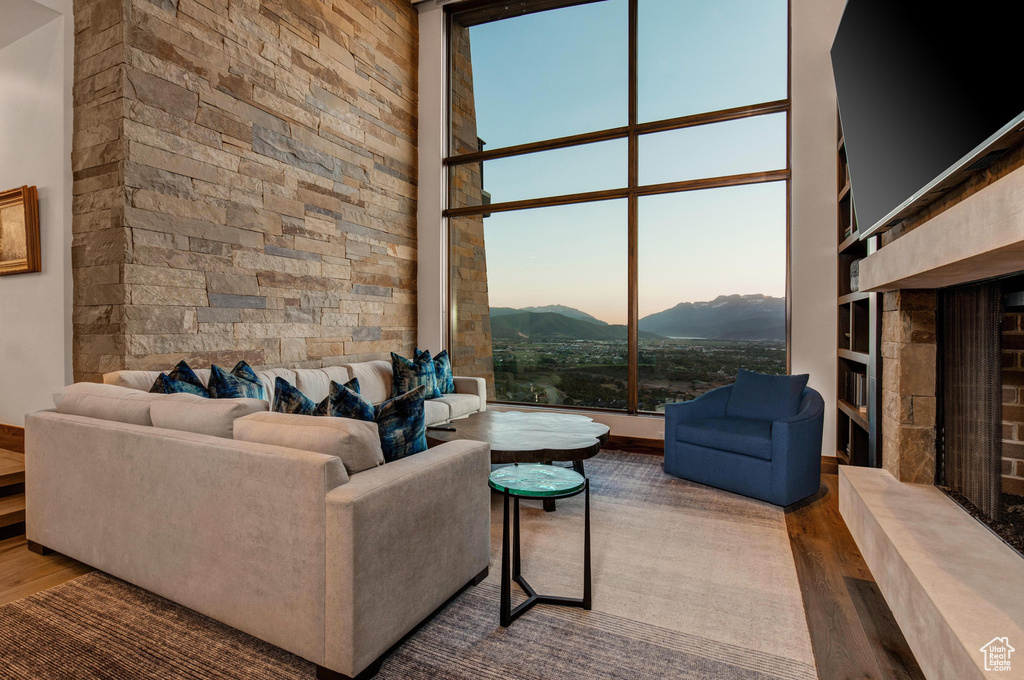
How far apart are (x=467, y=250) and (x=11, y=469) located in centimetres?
424

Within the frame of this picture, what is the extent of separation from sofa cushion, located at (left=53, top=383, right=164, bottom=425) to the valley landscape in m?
3.82

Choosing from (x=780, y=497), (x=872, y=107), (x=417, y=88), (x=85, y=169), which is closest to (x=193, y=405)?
(x=85, y=169)

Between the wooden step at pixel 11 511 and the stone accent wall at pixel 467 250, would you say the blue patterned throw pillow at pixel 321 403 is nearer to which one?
the wooden step at pixel 11 511

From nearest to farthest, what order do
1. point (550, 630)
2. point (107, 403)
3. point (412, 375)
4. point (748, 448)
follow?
point (550, 630) → point (107, 403) → point (748, 448) → point (412, 375)

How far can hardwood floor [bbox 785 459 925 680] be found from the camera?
1735 mm

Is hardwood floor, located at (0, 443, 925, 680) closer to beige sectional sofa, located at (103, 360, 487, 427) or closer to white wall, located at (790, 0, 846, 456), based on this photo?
beige sectional sofa, located at (103, 360, 487, 427)

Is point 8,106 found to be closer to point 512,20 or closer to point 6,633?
point 6,633

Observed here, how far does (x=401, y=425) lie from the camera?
2035mm

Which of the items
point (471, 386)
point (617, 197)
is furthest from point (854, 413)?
point (471, 386)

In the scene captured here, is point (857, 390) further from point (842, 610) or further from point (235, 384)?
point (235, 384)

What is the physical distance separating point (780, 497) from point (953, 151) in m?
2.18

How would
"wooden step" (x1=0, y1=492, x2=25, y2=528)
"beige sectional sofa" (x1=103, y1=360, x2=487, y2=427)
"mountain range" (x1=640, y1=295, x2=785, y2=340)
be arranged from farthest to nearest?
"mountain range" (x1=640, y1=295, x2=785, y2=340) → "beige sectional sofa" (x1=103, y1=360, x2=487, y2=427) → "wooden step" (x1=0, y1=492, x2=25, y2=528)

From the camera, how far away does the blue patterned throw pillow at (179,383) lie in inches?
106

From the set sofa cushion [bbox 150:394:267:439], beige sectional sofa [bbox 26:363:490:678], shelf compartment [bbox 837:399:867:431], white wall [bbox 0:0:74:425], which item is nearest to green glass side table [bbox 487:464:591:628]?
beige sectional sofa [bbox 26:363:490:678]
